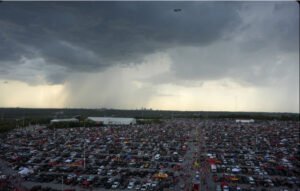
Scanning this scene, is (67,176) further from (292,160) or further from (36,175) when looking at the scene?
(292,160)

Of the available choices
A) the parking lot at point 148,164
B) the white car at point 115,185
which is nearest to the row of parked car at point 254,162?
the parking lot at point 148,164

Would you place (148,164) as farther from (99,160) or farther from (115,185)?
(115,185)

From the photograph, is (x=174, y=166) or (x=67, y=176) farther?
(x=174, y=166)

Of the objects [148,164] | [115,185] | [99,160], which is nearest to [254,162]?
[148,164]

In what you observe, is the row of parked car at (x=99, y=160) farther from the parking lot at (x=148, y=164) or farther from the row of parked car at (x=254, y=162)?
the row of parked car at (x=254, y=162)

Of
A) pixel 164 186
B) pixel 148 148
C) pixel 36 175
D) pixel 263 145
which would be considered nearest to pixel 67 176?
pixel 36 175

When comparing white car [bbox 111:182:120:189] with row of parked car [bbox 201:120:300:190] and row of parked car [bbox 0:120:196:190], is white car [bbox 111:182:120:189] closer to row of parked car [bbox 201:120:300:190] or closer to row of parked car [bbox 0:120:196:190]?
row of parked car [bbox 0:120:196:190]

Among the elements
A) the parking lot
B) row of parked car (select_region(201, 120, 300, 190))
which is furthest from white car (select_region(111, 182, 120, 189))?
row of parked car (select_region(201, 120, 300, 190))

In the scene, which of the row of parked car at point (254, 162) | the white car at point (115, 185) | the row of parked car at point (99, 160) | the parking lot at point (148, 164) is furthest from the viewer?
the row of parked car at point (254, 162)
